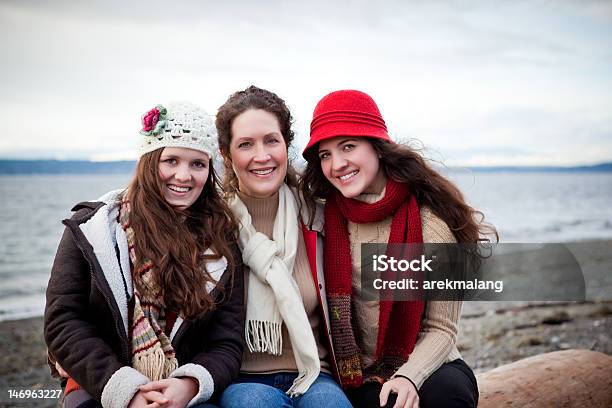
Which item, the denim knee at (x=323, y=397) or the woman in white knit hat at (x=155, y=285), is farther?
the denim knee at (x=323, y=397)

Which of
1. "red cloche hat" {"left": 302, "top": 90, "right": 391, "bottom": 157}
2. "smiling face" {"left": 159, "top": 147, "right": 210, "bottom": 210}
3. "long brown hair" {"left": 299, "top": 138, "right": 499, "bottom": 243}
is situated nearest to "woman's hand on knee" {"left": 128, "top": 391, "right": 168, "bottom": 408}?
"smiling face" {"left": 159, "top": 147, "right": 210, "bottom": 210}

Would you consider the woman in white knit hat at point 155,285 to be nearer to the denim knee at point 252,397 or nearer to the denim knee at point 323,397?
the denim knee at point 252,397

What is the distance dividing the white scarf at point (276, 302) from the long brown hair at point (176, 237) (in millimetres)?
149

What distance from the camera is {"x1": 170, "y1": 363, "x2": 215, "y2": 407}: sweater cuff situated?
2.63 m

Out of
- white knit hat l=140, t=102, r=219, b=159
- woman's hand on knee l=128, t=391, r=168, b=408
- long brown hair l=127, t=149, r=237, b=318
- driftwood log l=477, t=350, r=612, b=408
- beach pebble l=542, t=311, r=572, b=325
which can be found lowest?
beach pebble l=542, t=311, r=572, b=325

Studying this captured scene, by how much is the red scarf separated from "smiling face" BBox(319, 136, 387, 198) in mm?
112

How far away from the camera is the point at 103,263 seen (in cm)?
268

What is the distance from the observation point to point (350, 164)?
3.30 metres

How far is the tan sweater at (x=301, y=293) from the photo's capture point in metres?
3.17

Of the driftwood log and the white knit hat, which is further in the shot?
the driftwood log

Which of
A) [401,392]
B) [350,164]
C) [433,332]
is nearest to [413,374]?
[401,392]

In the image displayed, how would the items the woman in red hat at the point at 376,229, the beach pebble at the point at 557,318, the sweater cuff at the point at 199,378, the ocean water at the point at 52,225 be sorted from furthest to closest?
the ocean water at the point at 52,225 < the beach pebble at the point at 557,318 < the woman in red hat at the point at 376,229 < the sweater cuff at the point at 199,378

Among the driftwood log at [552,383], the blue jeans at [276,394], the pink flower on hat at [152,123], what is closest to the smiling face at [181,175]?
the pink flower on hat at [152,123]

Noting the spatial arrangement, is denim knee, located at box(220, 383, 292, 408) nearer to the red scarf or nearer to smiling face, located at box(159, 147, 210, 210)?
the red scarf
